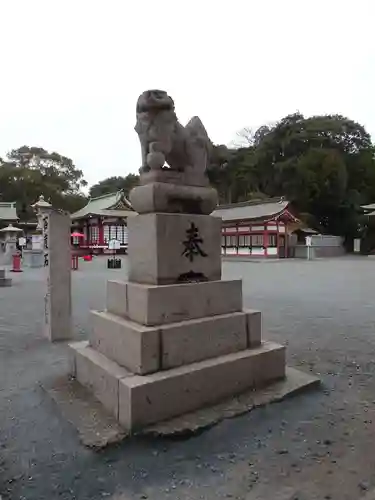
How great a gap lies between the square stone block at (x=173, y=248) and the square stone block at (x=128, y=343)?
1.35ft

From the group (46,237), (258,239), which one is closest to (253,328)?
(46,237)

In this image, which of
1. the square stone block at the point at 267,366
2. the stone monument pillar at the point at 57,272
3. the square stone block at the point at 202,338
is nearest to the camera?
the square stone block at the point at 202,338

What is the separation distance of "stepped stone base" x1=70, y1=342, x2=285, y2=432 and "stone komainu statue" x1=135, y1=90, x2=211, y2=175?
5.58 feet

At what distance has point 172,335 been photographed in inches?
113

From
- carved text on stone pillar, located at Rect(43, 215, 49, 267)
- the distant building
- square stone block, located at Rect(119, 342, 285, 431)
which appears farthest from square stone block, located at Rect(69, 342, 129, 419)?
the distant building

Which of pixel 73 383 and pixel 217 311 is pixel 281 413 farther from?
pixel 73 383

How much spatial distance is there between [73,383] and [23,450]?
3.27 feet

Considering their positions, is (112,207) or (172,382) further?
(112,207)

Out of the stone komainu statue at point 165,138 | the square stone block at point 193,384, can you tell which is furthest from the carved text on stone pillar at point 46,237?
the square stone block at point 193,384

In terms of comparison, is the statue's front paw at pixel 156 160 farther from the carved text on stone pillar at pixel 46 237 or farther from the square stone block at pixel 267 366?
the carved text on stone pillar at pixel 46 237

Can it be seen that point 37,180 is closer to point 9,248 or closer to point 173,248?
point 9,248

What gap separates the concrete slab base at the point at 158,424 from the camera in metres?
2.51

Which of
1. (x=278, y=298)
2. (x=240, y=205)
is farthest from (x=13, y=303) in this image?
(x=240, y=205)

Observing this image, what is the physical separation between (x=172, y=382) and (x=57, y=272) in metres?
3.04
